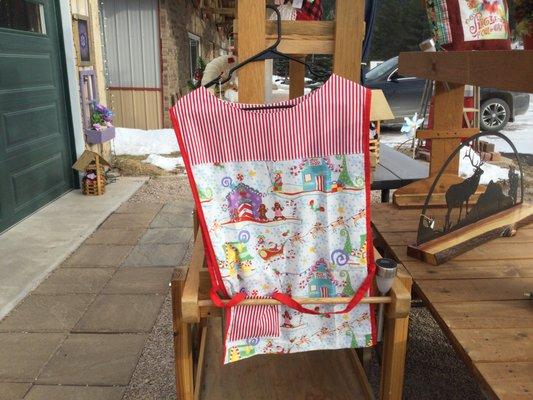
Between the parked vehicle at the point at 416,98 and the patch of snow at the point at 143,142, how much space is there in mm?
4549

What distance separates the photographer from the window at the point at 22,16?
4.76 metres

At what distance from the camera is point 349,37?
2.06 m

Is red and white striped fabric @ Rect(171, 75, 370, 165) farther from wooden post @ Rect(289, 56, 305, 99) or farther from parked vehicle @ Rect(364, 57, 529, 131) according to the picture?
parked vehicle @ Rect(364, 57, 529, 131)

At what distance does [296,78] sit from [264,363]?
5.88 ft

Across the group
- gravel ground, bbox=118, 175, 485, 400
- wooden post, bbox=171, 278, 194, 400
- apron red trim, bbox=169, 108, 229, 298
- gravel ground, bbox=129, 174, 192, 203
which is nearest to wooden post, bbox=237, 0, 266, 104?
apron red trim, bbox=169, 108, 229, 298

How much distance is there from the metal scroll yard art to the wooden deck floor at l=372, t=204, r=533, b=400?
5 centimetres

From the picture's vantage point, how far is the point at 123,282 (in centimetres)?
376

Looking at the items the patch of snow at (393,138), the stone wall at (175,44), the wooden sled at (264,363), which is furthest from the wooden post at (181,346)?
the stone wall at (175,44)

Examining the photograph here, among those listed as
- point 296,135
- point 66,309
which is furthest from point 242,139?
point 66,309

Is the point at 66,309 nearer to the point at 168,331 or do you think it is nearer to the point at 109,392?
the point at 168,331

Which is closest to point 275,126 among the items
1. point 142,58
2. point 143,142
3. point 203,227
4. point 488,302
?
point 203,227

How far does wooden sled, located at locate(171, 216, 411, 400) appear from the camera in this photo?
5.22 feet

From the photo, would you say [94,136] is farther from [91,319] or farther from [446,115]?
[446,115]

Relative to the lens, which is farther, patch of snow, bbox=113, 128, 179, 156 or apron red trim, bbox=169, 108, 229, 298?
patch of snow, bbox=113, 128, 179, 156
